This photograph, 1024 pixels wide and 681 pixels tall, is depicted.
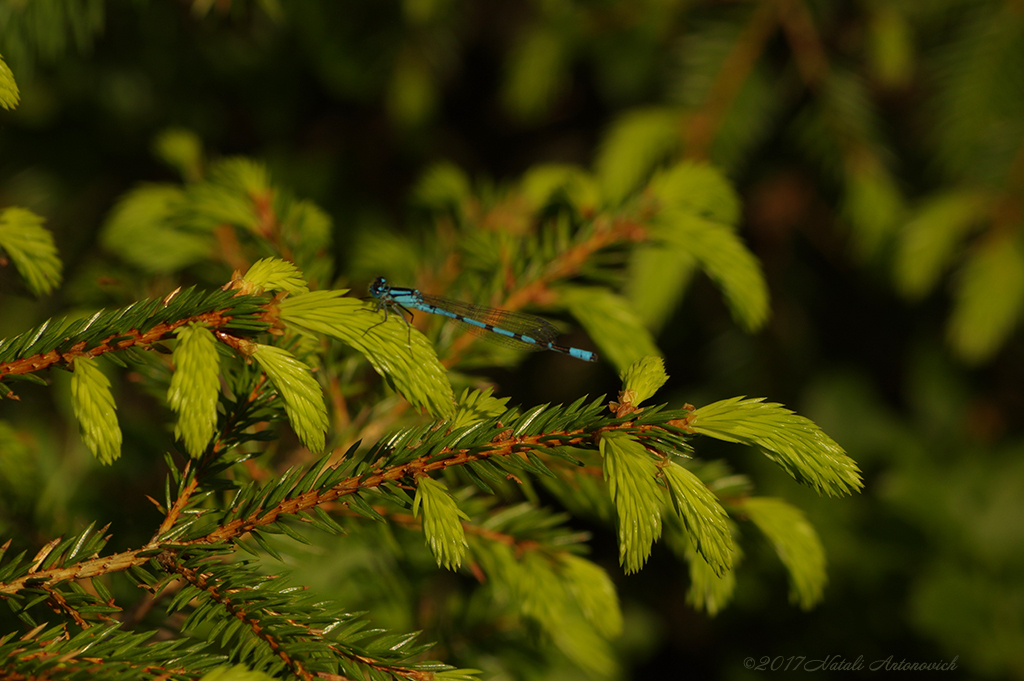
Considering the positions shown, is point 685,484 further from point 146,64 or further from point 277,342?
point 146,64

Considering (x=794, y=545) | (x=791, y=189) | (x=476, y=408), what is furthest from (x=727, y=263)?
(x=791, y=189)

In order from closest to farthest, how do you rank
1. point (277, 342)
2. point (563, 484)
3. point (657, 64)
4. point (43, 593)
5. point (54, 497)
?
point (43, 593) < point (277, 342) < point (563, 484) < point (54, 497) < point (657, 64)

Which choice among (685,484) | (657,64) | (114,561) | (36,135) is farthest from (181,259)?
(657,64)

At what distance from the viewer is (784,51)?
267 cm

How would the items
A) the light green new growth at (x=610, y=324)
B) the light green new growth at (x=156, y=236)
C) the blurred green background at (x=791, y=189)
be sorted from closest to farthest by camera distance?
the light green new growth at (x=610, y=324)
the light green new growth at (x=156, y=236)
the blurred green background at (x=791, y=189)

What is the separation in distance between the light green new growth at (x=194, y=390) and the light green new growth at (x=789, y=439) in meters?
0.64

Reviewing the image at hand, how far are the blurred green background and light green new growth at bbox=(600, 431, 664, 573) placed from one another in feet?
4.15

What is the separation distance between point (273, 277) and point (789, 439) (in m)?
0.76

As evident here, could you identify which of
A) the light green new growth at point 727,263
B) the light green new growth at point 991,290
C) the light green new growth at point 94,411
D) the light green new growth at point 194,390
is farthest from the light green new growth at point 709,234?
the light green new growth at point 991,290

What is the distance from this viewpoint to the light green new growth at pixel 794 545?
120cm

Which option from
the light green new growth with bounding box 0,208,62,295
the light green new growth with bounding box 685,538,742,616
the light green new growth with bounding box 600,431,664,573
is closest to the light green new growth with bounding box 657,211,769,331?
the light green new growth with bounding box 685,538,742,616

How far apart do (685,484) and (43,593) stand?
2.83ft

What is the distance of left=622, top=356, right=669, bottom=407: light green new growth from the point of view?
3.11 ft

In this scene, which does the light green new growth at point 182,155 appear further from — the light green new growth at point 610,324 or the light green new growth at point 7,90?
the light green new growth at point 610,324
